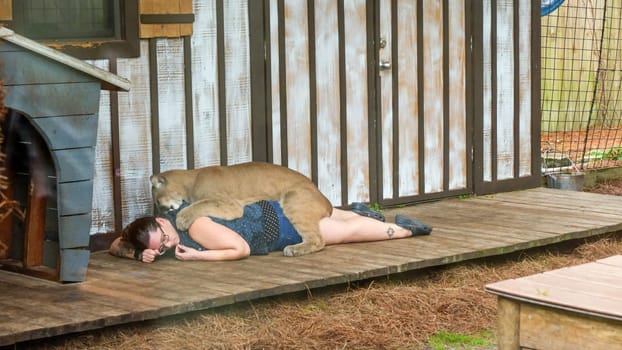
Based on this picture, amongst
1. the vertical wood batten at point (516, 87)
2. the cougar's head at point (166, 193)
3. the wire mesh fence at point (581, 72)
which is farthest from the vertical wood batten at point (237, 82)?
the wire mesh fence at point (581, 72)

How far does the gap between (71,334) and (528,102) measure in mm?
5309

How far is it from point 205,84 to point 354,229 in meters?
1.39

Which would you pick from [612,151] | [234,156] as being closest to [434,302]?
[234,156]

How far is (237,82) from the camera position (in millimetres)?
8117

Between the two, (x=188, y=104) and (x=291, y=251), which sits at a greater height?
(x=188, y=104)

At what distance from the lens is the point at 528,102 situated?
1002 centimetres

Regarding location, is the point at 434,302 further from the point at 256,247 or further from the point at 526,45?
the point at 526,45

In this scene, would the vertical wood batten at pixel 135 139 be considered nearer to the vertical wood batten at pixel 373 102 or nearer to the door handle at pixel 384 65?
the vertical wood batten at pixel 373 102

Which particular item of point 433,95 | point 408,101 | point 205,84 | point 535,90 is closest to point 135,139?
point 205,84

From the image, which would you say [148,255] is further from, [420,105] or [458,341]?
[420,105]

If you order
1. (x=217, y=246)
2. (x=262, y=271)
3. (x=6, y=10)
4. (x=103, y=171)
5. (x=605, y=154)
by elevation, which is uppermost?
(x=6, y=10)

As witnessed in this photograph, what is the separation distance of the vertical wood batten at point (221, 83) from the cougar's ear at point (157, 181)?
77 centimetres

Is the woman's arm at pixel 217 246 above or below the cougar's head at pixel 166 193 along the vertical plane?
below

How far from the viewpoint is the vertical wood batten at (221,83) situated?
26.1ft
